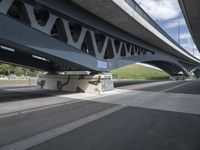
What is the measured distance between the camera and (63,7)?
14.1 meters

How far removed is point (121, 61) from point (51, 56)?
12.0 metres

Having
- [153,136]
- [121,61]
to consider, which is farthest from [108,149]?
[121,61]

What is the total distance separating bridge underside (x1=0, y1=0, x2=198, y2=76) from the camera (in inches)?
436

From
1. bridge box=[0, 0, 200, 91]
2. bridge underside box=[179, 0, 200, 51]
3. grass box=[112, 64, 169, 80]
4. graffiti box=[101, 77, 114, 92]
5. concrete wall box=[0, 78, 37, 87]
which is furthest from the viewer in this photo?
grass box=[112, 64, 169, 80]

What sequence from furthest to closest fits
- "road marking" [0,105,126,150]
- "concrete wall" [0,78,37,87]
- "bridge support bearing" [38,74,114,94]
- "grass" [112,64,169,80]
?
"grass" [112,64,169,80]
"concrete wall" [0,78,37,87]
"bridge support bearing" [38,74,114,94]
"road marking" [0,105,126,150]

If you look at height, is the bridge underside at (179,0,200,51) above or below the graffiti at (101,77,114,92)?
above

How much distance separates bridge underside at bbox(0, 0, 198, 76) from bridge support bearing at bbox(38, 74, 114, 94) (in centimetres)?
93

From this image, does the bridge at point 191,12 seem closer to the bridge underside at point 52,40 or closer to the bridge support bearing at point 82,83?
the bridge underside at point 52,40

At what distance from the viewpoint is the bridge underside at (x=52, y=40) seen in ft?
36.3

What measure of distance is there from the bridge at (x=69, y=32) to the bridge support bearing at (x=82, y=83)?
0.11 metres

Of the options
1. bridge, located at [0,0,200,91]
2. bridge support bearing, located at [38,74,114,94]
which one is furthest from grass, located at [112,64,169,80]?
bridge support bearing, located at [38,74,114,94]

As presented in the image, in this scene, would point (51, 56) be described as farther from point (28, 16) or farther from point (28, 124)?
point (28, 124)

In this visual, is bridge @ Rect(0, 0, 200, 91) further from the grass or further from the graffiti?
the grass

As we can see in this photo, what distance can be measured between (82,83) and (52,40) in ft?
26.9
